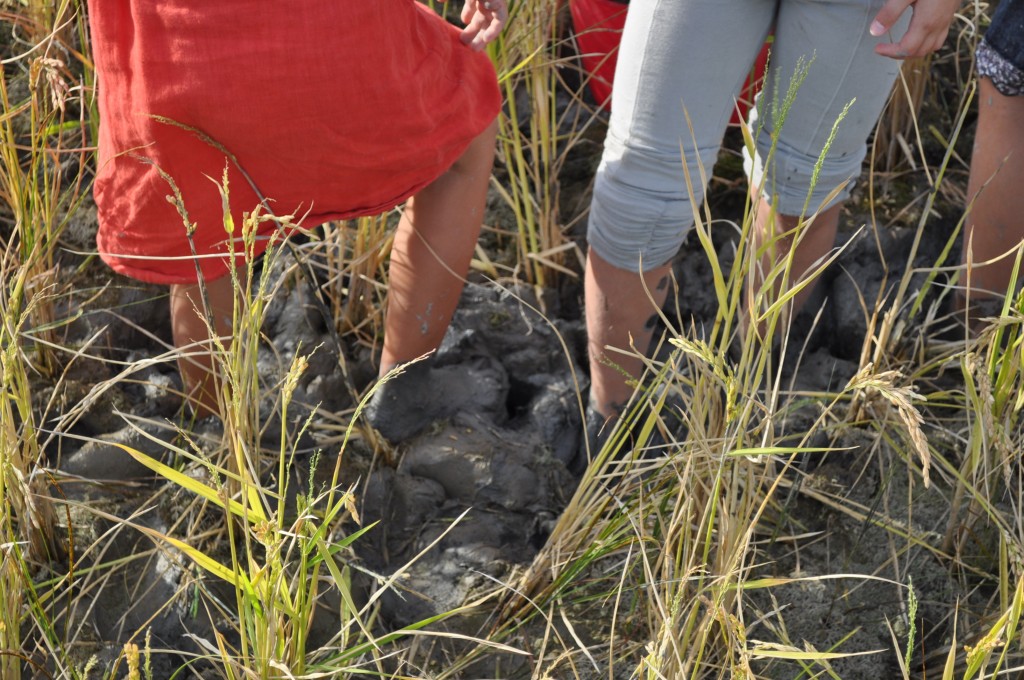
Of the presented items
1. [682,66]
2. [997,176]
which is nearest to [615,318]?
[682,66]

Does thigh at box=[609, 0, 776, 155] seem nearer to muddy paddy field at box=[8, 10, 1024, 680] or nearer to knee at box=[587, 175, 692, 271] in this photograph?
knee at box=[587, 175, 692, 271]

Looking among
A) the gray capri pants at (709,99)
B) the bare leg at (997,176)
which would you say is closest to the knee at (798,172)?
the gray capri pants at (709,99)

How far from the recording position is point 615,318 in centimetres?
160

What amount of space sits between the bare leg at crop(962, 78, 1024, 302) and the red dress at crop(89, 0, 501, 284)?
0.88 m

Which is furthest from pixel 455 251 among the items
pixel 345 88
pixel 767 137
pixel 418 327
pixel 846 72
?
pixel 846 72

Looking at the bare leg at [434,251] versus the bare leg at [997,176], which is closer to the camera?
the bare leg at [434,251]

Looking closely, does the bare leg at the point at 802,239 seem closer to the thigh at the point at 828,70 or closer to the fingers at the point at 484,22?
the thigh at the point at 828,70

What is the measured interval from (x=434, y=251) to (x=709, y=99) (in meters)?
0.48

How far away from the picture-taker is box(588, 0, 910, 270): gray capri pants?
1346mm

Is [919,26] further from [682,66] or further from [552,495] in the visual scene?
[552,495]

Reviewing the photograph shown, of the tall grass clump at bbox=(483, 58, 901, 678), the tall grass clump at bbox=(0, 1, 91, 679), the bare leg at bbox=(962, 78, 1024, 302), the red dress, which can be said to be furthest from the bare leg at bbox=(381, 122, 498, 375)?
the bare leg at bbox=(962, 78, 1024, 302)

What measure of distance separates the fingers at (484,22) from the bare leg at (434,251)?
0.13m

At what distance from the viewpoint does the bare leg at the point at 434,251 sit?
1572 millimetres

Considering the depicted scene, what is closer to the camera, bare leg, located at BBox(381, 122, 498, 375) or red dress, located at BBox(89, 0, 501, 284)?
red dress, located at BBox(89, 0, 501, 284)
